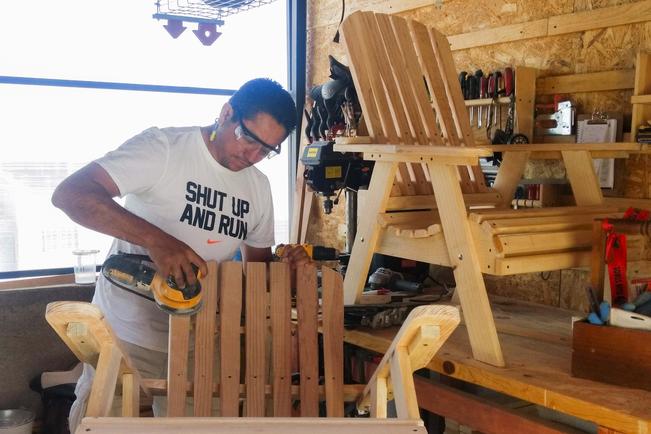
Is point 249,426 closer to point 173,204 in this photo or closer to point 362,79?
point 173,204

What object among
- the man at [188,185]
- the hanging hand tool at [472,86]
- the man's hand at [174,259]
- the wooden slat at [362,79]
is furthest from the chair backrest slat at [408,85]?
the man's hand at [174,259]

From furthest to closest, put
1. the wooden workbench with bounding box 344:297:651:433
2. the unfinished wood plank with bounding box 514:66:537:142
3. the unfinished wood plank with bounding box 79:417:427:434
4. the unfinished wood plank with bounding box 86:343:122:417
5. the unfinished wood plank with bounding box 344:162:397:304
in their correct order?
1. the unfinished wood plank with bounding box 514:66:537:142
2. the unfinished wood plank with bounding box 344:162:397:304
3. the wooden workbench with bounding box 344:297:651:433
4. the unfinished wood plank with bounding box 86:343:122:417
5. the unfinished wood plank with bounding box 79:417:427:434

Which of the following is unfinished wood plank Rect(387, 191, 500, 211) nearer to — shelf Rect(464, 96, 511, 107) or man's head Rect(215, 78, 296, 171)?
shelf Rect(464, 96, 511, 107)

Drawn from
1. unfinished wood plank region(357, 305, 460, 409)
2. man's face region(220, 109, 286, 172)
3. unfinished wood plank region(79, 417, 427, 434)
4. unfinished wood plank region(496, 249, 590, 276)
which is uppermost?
man's face region(220, 109, 286, 172)

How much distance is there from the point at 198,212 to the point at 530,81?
1.62 m

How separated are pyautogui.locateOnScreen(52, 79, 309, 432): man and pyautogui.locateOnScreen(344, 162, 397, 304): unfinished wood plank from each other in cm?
40

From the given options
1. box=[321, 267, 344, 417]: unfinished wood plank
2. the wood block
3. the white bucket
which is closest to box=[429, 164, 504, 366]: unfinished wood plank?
the wood block

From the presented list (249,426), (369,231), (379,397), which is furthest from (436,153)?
(249,426)

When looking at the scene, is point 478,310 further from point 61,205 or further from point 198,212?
point 61,205

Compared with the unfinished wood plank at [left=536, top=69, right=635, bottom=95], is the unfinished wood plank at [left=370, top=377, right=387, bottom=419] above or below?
below

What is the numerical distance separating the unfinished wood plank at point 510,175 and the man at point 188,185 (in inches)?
42.0

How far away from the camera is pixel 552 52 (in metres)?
3.01

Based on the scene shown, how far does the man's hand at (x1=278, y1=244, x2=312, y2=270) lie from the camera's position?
211 cm

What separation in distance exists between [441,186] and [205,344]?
0.85m
